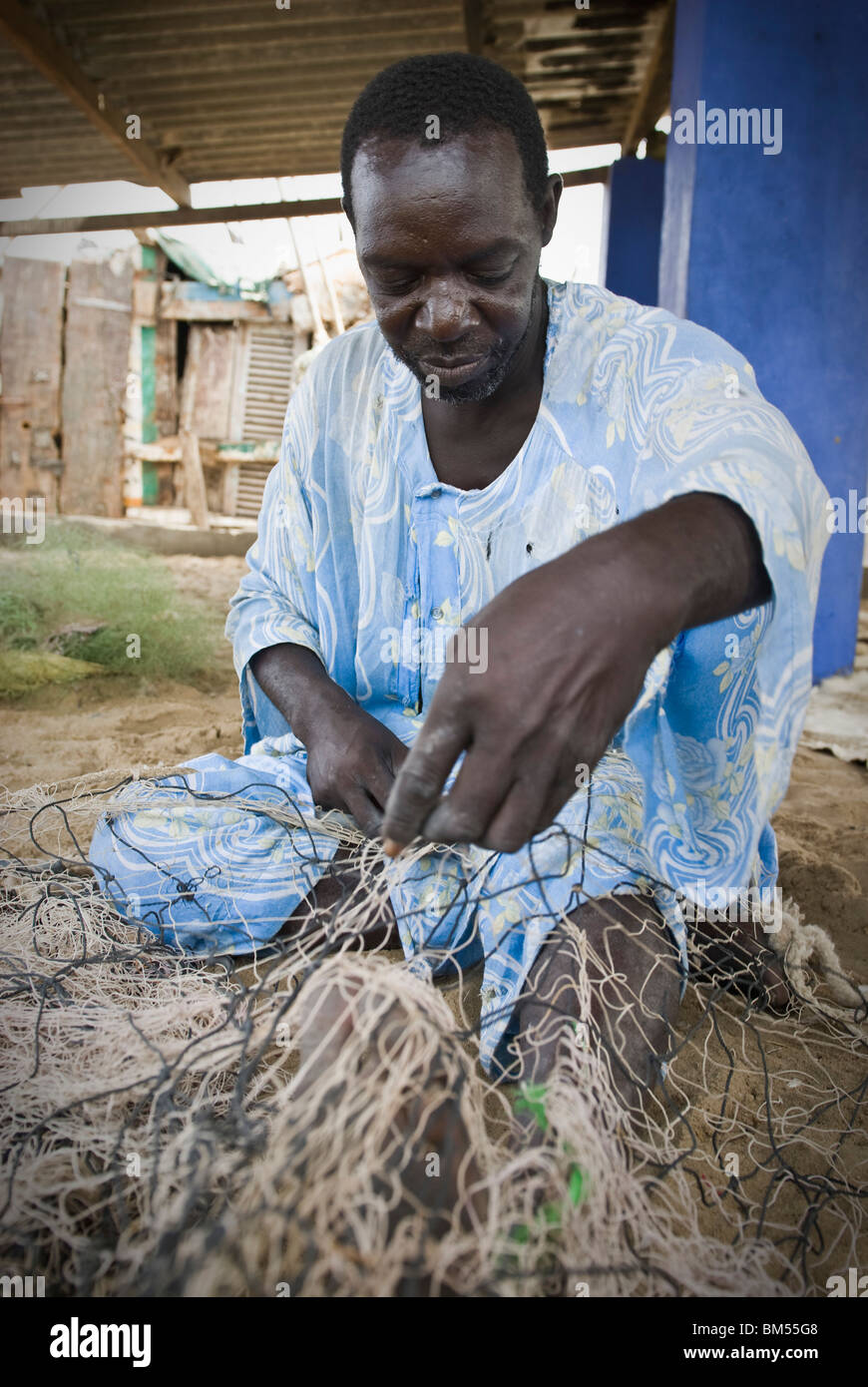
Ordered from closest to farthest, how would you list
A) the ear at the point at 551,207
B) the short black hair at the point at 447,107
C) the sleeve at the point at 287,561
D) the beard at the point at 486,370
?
the short black hair at the point at 447,107 → the beard at the point at 486,370 → the ear at the point at 551,207 → the sleeve at the point at 287,561

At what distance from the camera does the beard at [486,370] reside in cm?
175

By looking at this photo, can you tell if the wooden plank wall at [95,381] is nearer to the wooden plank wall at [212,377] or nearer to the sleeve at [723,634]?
the wooden plank wall at [212,377]

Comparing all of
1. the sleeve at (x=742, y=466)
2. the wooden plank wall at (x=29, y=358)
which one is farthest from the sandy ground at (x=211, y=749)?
the wooden plank wall at (x=29, y=358)

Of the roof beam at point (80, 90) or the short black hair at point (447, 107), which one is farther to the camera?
the roof beam at point (80, 90)

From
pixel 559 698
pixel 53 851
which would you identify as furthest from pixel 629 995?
pixel 53 851

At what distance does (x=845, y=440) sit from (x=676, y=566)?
159 inches

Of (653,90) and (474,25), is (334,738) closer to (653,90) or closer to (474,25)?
(474,25)

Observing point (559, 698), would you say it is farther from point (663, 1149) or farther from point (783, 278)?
point (783, 278)

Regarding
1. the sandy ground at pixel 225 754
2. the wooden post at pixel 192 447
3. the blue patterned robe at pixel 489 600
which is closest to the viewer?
the blue patterned robe at pixel 489 600

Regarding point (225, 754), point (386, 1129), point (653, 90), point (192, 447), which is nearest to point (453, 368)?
point (386, 1129)

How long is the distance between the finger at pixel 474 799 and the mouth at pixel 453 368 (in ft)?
3.31

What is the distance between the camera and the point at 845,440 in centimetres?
454

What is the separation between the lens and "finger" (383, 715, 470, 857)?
1.00 metres

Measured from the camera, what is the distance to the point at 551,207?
6.21 ft
